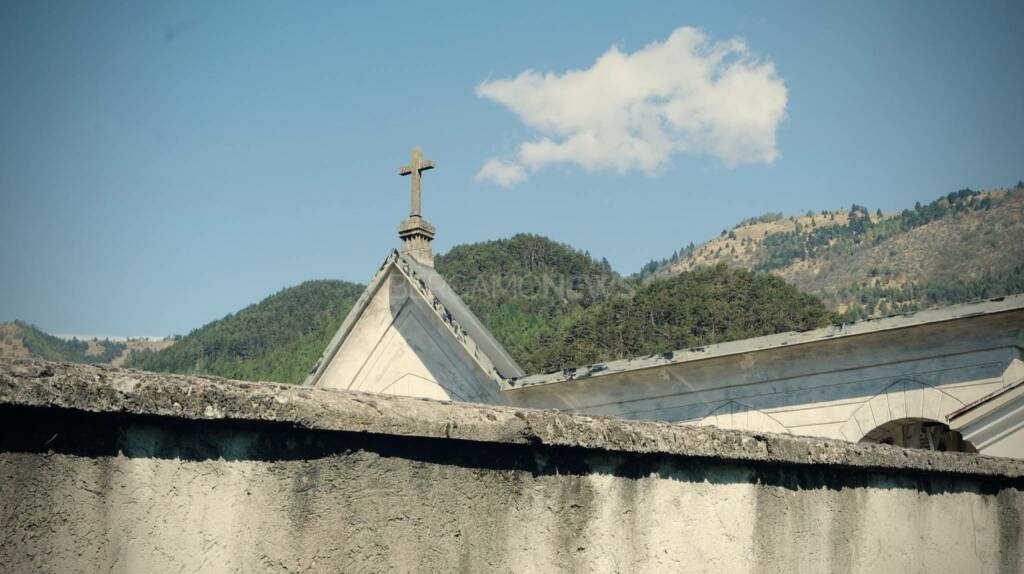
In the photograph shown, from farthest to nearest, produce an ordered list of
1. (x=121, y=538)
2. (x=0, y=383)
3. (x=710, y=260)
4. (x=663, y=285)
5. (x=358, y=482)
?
(x=710, y=260) → (x=663, y=285) → (x=358, y=482) → (x=121, y=538) → (x=0, y=383)

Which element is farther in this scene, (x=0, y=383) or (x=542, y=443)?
(x=542, y=443)

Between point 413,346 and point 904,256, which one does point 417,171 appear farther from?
point 904,256

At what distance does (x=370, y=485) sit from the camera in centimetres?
301

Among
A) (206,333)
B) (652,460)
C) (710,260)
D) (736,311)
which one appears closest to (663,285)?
(736,311)

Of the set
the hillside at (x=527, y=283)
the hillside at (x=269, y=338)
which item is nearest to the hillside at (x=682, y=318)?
the hillside at (x=527, y=283)

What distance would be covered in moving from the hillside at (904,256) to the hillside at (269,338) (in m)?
57.3

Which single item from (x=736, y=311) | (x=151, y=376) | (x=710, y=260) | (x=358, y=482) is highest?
(x=710, y=260)

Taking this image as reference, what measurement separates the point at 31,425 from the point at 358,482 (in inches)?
37.6

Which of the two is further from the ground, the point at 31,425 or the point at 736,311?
the point at 736,311

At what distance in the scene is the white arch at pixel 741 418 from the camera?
11.4 m

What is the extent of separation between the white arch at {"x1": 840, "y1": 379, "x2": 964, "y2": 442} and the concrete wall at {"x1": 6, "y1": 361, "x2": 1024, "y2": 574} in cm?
600

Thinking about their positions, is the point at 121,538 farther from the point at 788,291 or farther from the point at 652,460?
the point at 788,291

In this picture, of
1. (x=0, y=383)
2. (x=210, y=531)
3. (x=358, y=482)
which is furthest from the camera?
(x=358, y=482)

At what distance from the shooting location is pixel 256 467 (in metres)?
2.75
